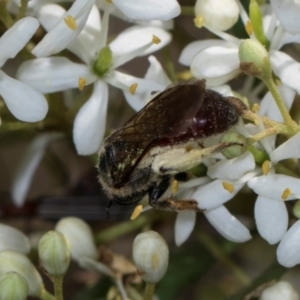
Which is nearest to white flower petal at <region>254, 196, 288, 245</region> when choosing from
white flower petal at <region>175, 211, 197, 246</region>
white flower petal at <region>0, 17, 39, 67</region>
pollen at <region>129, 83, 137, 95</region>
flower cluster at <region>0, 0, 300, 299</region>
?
flower cluster at <region>0, 0, 300, 299</region>

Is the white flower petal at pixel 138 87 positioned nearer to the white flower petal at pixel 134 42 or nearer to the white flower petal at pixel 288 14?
the white flower petal at pixel 134 42

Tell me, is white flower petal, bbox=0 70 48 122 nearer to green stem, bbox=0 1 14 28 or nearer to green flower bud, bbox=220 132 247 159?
green stem, bbox=0 1 14 28

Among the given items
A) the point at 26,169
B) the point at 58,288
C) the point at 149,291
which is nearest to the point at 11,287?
the point at 58,288

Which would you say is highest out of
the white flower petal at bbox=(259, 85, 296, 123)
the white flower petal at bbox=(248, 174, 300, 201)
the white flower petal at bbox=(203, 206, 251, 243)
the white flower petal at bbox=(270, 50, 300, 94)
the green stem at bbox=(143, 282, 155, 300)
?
the white flower petal at bbox=(270, 50, 300, 94)

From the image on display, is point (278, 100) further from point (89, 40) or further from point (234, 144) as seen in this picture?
point (89, 40)

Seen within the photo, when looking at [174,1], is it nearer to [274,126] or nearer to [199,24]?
[199,24]

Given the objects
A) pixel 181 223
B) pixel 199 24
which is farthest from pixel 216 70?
pixel 181 223
